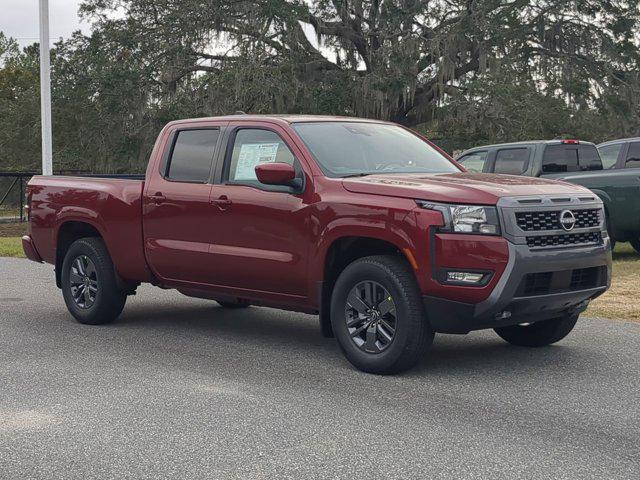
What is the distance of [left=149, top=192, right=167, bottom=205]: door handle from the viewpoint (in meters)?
8.54

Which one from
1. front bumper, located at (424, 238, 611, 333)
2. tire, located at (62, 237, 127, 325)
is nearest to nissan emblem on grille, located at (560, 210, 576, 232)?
front bumper, located at (424, 238, 611, 333)

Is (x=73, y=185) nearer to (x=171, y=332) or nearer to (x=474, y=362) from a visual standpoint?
(x=171, y=332)

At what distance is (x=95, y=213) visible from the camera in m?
9.16

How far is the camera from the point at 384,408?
5.93 m

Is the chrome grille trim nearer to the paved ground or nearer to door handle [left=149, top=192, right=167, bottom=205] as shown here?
the paved ground

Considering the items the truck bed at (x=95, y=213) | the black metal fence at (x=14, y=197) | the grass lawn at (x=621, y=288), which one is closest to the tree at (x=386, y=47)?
the black metal fence at (x=14, y=197)

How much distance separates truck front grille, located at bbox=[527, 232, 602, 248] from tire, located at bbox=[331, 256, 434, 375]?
872mm

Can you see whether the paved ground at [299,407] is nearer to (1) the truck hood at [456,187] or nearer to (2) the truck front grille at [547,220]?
(2) the truck front grille at [547,220]

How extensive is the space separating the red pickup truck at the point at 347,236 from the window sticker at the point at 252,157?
2 cm

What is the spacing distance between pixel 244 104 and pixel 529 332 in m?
21.5

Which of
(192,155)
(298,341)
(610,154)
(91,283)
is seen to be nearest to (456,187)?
(298,341)

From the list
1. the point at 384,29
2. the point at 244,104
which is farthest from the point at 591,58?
the point at 244,104

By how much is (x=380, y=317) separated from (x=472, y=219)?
0.98 metres

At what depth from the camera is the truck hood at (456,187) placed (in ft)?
21.4
